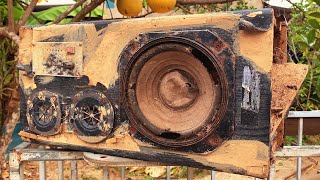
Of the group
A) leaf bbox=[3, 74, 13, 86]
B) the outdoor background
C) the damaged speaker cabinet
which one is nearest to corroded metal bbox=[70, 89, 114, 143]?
the damaged speaker cabinet

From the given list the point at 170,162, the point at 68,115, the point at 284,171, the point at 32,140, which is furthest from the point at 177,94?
the point at 284,171

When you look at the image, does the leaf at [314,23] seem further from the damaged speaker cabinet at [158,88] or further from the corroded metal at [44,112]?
the corroded metal at [44,112]

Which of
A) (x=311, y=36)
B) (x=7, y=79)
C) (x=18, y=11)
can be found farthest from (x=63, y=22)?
(x=311, y=36)

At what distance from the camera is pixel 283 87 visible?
1291mm

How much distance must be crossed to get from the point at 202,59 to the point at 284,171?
2949 millimetres

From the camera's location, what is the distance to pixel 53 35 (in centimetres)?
136

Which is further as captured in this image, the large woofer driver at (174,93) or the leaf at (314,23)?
the leaf at (314,23)

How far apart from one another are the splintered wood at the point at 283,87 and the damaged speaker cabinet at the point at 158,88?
10 centimetres

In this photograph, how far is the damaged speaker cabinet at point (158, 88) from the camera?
3.71 feet

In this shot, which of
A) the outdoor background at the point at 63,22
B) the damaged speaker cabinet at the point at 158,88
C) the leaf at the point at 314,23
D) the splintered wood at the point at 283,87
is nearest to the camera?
the damaged speaker cabinet at the point at 158,88

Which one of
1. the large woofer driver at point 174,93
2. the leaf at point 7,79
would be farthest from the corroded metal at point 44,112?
the leaf at point 7,79

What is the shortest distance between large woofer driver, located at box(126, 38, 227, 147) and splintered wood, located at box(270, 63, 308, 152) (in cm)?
17

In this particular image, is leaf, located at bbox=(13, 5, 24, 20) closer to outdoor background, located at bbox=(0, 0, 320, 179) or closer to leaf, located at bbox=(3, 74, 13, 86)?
outdoor background, located at bbox=(0, 0, 320, 179)

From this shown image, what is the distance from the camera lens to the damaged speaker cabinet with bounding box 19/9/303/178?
113 centimetres
